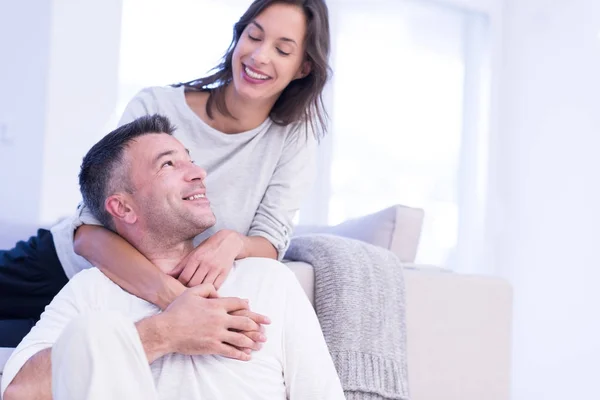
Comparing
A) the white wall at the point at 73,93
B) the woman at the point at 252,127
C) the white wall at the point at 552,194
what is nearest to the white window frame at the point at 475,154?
the white wall at the point at 552,194

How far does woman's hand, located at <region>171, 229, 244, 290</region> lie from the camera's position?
1576 millimetres

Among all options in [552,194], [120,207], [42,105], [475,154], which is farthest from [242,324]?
[475,154]

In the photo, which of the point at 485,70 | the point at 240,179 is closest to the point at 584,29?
the point at 485,70

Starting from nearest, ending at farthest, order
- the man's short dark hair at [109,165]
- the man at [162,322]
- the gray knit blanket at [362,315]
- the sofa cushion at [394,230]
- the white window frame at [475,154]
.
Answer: the man at [162,322] < the man's short dark hair at [109,165] < the gray knit blanket at [362,315] < the sofa cushion at [394,230] < the white window frame at [475,154]

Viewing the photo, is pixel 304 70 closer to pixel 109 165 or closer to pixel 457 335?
pixel 109 165

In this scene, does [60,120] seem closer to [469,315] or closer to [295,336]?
[469,315]

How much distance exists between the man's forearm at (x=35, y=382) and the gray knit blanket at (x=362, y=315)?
2.29ft

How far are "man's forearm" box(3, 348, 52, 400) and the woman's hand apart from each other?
33 cm

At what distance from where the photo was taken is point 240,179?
6.50 ft

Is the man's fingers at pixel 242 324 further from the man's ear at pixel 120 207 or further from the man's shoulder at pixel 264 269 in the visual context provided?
the man's ear at pixel 120 207

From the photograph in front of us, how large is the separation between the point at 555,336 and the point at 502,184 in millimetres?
1057

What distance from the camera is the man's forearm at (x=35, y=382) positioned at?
1.33m

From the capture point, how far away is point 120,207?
5.39 ft

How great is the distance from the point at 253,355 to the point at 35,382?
37cm
